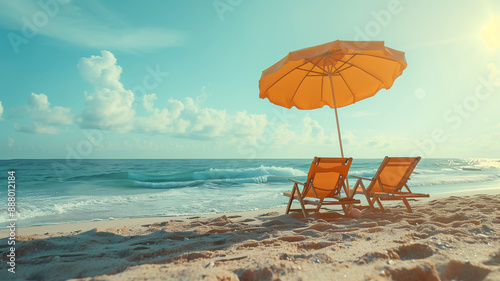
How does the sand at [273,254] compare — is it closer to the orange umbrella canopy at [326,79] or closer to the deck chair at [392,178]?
the deck chair at [392,178]

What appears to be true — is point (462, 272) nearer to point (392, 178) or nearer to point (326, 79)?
point (392, 178)

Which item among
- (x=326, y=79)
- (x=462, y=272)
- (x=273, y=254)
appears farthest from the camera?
(x=326, y=79)

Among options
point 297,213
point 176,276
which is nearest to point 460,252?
point 176,276

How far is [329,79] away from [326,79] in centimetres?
43

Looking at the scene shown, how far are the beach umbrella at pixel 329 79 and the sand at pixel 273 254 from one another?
263 centimetres

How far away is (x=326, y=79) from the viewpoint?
19.9 feet

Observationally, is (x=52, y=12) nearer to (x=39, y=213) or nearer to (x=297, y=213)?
(x=39, y=213)

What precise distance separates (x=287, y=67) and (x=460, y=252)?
4.00 m

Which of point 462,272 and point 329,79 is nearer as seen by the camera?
point 462,272

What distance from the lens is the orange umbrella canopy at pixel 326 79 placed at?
5336mm

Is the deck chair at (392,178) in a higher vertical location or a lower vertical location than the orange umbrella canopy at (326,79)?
lower

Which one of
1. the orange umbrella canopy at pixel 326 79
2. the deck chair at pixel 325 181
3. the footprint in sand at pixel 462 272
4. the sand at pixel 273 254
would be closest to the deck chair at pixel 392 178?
the deck chair at pixel 325 181

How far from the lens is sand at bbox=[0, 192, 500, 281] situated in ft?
5.66

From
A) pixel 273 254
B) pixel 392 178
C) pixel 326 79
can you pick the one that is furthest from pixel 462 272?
pixel 326 79
